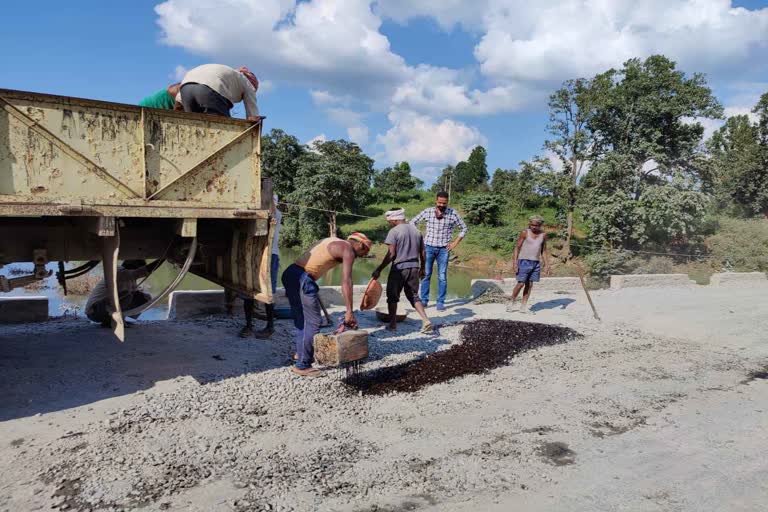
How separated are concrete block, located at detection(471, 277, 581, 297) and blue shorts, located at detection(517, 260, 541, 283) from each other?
2.02 meters

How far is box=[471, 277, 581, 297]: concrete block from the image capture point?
1077cm

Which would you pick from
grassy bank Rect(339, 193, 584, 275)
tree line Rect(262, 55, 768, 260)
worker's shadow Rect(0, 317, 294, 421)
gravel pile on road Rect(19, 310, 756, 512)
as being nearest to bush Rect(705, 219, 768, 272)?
tree line Rect(262, 55, 768, 260)

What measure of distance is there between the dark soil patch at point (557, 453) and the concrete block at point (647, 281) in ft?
32.1

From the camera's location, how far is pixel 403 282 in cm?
703

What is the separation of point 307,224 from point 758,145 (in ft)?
93.9

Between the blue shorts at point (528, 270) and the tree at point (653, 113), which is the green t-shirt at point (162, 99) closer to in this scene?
the blue shorts at point (528, 270)

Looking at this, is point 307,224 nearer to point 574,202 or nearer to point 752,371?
point 574,202

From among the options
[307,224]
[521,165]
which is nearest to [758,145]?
[521,165]

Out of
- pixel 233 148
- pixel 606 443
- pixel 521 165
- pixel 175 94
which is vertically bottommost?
pixel 606 443

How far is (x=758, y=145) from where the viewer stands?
1225 inches

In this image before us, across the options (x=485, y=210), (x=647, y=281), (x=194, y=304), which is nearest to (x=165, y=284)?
(x=194, y=304)

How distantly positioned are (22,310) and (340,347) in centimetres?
470

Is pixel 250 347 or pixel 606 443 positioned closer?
pixel 606 443

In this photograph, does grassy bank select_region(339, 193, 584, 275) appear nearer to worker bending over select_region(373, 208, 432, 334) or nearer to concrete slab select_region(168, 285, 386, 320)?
worker bending over select_region(373, 208, 432, 334)
